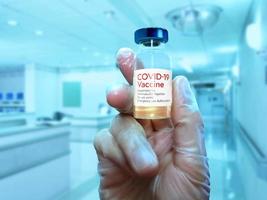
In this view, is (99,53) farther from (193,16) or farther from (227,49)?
(193,16)

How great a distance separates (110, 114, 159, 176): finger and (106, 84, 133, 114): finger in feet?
0.19

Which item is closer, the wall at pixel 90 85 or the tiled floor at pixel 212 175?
the tiled floor at pixel 212 175

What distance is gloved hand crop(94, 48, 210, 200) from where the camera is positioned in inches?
29.8

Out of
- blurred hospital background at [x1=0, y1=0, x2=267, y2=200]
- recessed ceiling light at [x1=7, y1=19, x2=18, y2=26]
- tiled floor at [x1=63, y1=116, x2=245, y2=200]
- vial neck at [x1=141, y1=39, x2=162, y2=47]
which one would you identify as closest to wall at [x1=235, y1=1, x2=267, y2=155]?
blurred hospital background at [x1=0, y1=0, x2=267, y2=200]

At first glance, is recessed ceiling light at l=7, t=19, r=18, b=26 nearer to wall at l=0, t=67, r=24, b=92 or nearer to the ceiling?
the ceiling

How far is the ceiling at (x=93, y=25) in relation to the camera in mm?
3652

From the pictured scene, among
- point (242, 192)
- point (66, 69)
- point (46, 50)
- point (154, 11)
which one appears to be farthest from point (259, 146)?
point (66, 69)

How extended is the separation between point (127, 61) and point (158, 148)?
0.31m

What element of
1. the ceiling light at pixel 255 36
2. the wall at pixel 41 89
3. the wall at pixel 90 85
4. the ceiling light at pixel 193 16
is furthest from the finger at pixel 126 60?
the wall at pixel 90 85

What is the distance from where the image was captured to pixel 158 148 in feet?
2.79

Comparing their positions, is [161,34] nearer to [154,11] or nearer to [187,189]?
[187,189]

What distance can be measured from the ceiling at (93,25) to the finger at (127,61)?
6.17 feet

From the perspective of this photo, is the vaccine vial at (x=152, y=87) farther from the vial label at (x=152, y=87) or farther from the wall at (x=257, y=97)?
the wall at (x=257, y=97)

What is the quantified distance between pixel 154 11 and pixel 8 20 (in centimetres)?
257
